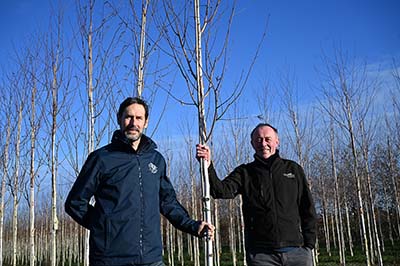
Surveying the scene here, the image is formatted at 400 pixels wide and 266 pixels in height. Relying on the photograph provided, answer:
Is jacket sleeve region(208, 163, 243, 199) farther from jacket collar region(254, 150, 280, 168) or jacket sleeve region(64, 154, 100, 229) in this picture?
jacket sleeve region(64, 154, 100, 229)

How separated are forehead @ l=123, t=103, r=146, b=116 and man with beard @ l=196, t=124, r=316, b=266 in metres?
0.63

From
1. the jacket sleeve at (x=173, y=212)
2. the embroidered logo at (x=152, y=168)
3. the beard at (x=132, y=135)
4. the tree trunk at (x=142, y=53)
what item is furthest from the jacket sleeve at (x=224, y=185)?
the tree trunk at (x=142, y=53)

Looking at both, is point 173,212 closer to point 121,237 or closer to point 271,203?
point 121,237

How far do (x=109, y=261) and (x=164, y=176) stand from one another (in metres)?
0.67

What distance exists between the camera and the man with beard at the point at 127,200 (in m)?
2.19

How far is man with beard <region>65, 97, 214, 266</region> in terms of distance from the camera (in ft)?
7.18

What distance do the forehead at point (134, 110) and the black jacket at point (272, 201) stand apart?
A: 2.77ft

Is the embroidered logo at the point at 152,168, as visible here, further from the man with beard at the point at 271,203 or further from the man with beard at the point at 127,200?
the man with beard at the point at 271,203

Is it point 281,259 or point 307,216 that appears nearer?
point 281,259

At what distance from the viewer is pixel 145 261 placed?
2.21 metres

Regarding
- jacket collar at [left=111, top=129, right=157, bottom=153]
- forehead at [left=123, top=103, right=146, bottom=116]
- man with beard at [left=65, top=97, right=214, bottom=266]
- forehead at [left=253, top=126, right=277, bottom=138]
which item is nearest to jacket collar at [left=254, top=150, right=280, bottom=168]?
forehead at [left=253, top=126, right=277, bottom=138]

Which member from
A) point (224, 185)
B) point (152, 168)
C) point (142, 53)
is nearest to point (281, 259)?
point (224, 185)

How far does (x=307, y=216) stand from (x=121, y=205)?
169 cm

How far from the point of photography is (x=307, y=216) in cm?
321
